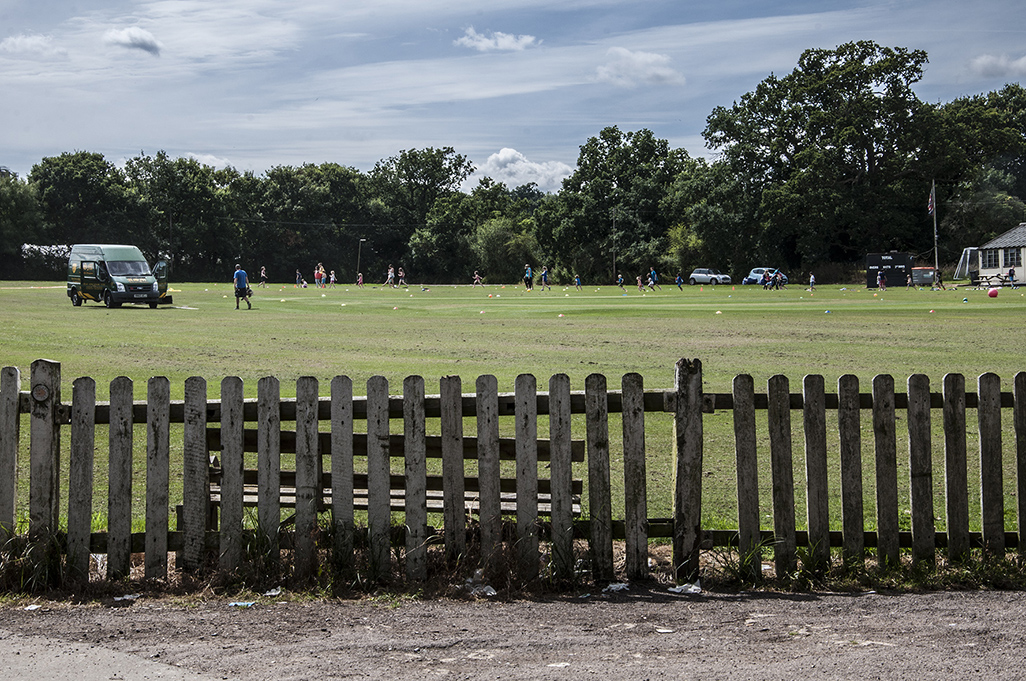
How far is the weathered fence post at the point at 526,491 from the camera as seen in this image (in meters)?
5.45

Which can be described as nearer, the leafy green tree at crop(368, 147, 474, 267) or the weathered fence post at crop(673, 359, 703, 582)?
the weathered fence post at crop(673, 359, 703, 582)

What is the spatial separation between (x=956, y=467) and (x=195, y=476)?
14.2ft

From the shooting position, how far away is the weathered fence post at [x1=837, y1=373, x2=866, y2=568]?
5.57m

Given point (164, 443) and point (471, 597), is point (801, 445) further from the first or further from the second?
point (164, 443)

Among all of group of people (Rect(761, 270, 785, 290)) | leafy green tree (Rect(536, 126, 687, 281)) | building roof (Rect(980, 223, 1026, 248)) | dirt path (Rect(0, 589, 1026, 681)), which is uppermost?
leafy green tree (Rect(536, 126, 687, 281))

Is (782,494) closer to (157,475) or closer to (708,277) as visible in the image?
(157,475)

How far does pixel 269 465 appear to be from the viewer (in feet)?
18.0

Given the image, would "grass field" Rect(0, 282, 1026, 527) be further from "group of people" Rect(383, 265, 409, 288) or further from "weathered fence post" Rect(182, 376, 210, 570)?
"group of people" Rect(383, 265, 409, 288)

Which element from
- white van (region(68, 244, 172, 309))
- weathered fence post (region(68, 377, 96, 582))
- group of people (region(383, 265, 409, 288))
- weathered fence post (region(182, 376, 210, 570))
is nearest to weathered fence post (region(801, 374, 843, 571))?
weathered fence post (region(182, 376, 210, 570))

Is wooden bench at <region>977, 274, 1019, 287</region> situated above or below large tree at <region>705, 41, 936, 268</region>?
below

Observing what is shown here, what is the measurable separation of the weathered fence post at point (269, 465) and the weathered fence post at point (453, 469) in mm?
911

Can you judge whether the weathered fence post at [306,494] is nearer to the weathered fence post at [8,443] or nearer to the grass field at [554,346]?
the weathered fence post at [8,443]

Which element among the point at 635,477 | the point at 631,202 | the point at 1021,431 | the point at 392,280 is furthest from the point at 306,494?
the point at 631,202

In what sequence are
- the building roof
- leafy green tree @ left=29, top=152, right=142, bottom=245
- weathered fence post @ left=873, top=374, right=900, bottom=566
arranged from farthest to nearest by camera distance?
1. leafy green tree @ left=29, top=152, right=142, bottom=245
2. the building roof
3. weathered fence post @ left=873, top=374, right=900, bottom=566
